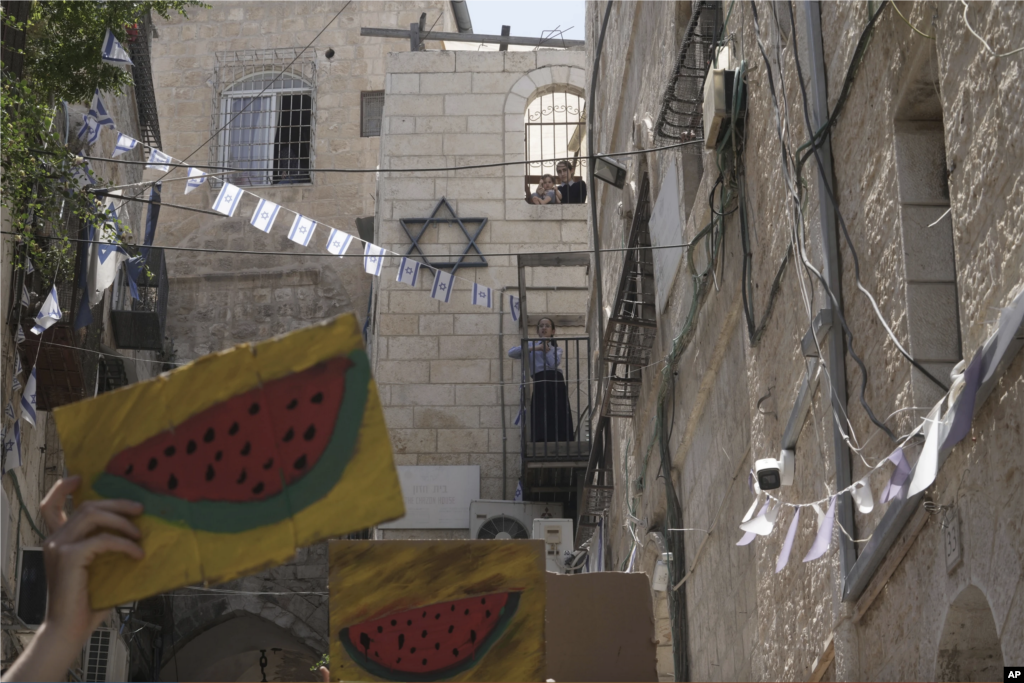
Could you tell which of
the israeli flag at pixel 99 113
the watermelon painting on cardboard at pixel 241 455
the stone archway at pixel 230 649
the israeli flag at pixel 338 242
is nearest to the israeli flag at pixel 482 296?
the israeli flag at pixel 338 242

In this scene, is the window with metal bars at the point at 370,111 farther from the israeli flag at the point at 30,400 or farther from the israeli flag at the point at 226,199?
the israeli flag at the point at 30,400

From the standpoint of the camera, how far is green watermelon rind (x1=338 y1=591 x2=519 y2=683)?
3652 millimetres

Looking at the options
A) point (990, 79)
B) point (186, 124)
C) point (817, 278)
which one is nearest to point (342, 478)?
point (990, 79)

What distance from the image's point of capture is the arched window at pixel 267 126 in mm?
23328

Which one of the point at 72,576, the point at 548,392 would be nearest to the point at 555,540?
the point at 548,392

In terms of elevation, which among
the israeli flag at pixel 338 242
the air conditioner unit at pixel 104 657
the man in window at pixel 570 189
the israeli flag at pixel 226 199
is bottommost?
the air conditioner unit at pixel 104 657

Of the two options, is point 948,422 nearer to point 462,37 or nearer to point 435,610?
point 435,610

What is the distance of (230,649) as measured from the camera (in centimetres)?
2081

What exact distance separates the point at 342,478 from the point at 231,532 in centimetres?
21

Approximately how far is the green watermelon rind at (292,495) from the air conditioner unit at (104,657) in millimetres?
15366

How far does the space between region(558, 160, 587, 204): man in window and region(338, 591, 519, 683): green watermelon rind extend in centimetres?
1544

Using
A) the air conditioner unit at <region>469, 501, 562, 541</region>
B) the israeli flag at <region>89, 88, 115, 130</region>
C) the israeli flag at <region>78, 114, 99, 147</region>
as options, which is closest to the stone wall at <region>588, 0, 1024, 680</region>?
the israeli flag at <region>89, 88, 115, 130</region>

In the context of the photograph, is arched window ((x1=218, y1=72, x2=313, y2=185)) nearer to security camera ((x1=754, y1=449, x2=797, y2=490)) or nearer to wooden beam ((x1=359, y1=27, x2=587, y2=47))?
wooden beam ((x1=359, y1=27, x2=587, y2=47))

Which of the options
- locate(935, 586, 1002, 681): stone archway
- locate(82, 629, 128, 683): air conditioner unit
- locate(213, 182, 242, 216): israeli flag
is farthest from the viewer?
locate(82, 629, 128, 683): air conditioner unit
